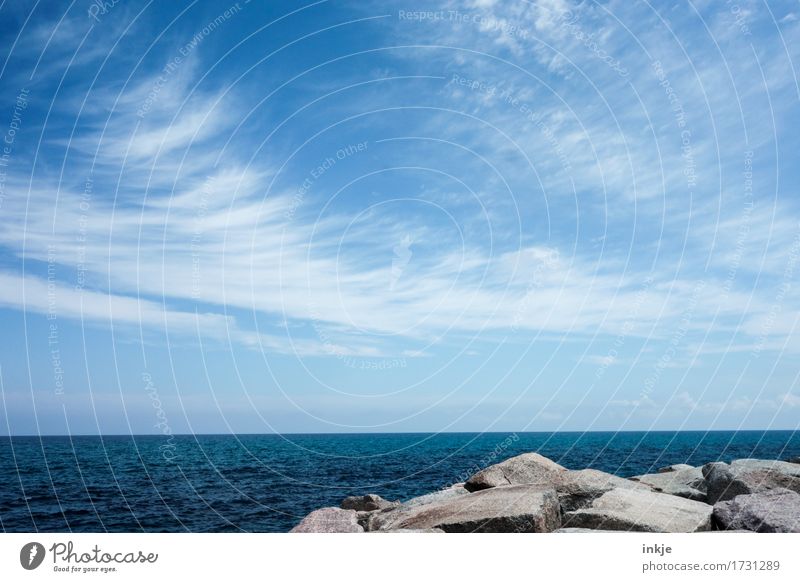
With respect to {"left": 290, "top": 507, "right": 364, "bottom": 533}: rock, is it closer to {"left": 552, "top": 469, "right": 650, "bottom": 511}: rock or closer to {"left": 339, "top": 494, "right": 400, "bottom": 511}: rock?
{"left": 552, "top": 469, "right": 650, "bottom": 511}: rock

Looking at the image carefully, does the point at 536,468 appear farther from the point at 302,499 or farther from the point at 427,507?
the point at 302,499

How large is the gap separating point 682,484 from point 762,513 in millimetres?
9522

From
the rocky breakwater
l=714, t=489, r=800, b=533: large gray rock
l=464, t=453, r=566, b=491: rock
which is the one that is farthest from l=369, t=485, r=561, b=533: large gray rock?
l=464, t=453, r=566, b=491: rock

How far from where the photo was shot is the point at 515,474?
1773 cm

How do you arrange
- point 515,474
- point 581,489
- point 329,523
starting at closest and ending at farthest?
point 329,523 < point 581,489 < point 515,474

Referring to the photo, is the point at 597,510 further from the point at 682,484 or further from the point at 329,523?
the point at 682,484

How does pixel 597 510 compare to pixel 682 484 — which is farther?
pixel 682 484

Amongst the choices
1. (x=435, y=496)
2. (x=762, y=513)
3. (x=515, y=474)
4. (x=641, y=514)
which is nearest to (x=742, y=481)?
(x=762, y=513)

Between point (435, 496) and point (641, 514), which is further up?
point (641, 514)

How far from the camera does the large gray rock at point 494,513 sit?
12.1 meters

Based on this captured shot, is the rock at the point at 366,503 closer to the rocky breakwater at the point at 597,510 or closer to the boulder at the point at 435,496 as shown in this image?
the boulder at the point at 435,496

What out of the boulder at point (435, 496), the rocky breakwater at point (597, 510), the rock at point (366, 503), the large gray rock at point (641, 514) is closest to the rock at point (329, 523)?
the rocky breakwater at point (597, 510)
